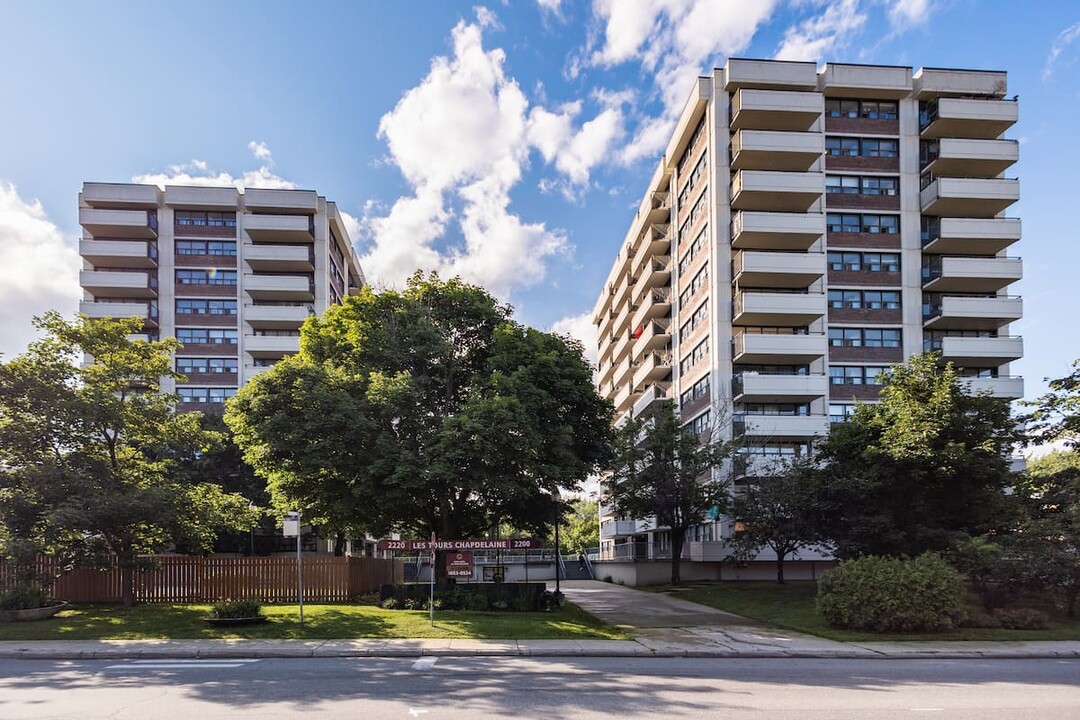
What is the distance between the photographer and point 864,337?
153ft

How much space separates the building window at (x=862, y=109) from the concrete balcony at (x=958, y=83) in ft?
5.84

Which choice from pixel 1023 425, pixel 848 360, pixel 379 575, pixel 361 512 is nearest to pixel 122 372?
pixel 361 512

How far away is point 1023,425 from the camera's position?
81.8 ft

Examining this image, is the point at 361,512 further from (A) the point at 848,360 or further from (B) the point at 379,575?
(A) the point at 848,360

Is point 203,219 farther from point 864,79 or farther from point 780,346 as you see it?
point 864,79

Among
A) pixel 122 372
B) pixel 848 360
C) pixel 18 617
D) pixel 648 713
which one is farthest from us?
pixel 848 360

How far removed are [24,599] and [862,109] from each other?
50729 millimetres

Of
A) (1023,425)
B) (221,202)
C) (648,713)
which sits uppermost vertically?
(221,202)

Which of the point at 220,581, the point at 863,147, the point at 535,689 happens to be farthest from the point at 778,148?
the point at 535,689

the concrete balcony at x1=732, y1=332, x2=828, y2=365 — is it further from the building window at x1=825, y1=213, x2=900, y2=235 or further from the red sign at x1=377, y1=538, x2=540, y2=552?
the red sign at x1=377, y1=538, x2=540, y2=552

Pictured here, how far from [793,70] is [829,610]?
37.8 meters

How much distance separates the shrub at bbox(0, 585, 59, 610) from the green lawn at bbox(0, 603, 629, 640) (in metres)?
0.59

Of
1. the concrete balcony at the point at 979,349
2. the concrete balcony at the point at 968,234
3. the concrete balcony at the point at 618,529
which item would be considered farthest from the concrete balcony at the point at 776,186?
the concrete balcony at the point at 618,529

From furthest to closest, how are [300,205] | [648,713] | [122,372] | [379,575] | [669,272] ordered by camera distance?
[300,205] < [669,272] < [379,575] < [122,372] < [648,713]
